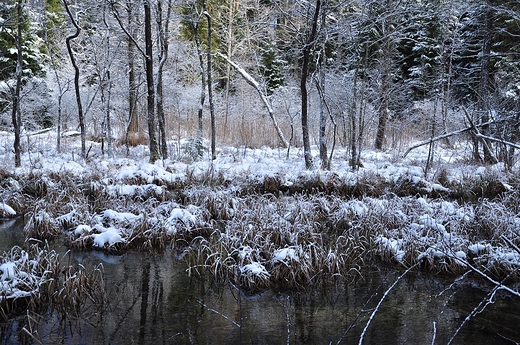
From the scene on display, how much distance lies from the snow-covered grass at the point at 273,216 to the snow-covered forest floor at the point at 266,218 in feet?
0.07

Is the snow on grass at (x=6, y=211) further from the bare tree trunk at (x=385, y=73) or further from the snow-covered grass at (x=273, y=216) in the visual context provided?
the bare tree trunk at (x=385, y=73)

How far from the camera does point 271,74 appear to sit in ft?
85.9

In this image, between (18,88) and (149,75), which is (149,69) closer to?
(149,75)

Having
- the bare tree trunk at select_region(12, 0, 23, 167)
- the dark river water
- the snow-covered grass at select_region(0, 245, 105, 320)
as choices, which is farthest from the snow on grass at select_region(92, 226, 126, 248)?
the bare tree trunk at select_region(12, 0, 23, 167)

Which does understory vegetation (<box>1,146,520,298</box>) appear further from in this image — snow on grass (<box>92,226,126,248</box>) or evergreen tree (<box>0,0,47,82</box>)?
evergreen tree (<box>0,0,47,82</box>)

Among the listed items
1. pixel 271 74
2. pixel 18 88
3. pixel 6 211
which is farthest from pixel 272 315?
pixel 271 74

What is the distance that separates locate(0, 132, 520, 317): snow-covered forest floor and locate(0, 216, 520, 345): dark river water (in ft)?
1.02

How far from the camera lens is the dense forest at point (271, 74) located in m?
10.9

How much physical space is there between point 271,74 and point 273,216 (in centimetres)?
2084

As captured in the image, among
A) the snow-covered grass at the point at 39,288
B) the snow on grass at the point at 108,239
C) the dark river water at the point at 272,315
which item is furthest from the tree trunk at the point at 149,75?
the snow-covered grass at the point at 39,288

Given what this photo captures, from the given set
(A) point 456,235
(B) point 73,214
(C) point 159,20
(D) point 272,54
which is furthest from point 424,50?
(B) point 73,214

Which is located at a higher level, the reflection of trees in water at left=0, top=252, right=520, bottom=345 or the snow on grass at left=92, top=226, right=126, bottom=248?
the snow on grass at left=92, top=226, right=126, bottom=248

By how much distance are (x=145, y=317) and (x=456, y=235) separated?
4447 millimetres

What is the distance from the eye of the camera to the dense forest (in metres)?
10.9
